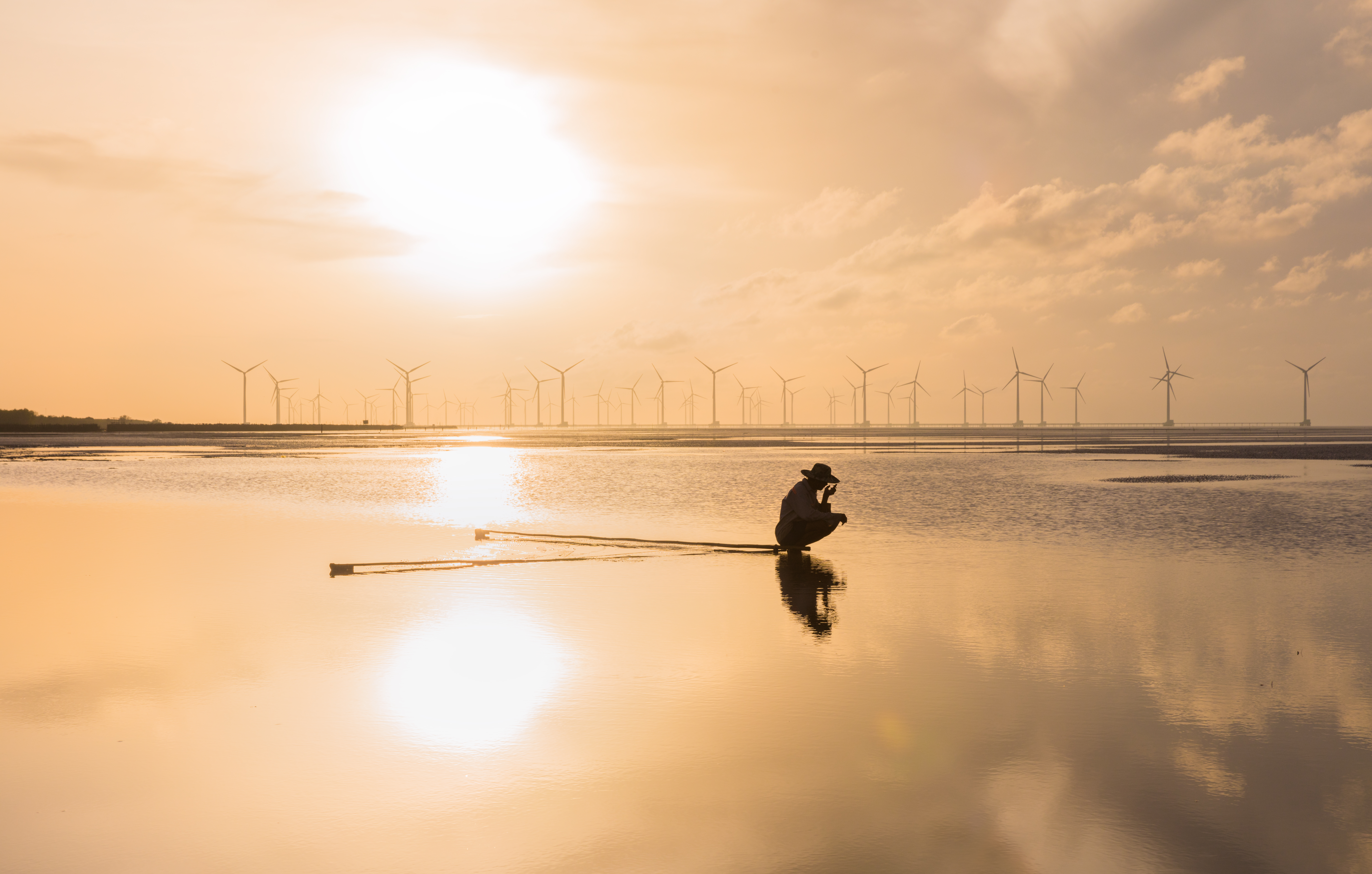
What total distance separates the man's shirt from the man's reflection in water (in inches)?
43.1

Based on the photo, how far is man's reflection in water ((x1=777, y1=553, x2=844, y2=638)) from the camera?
17.9 m

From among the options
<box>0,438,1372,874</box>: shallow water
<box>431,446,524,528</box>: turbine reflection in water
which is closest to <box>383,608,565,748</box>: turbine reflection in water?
<box>0,438,1372,874</box>: shallow water

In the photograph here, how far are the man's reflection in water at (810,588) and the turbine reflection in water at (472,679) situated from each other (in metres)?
4.71

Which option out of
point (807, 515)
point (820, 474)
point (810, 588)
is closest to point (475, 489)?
point (807, 515)

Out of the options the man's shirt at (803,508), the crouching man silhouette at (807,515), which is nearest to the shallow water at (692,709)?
the crouching man silhouette at (807,515)

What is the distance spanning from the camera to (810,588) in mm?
21672

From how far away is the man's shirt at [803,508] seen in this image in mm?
25812

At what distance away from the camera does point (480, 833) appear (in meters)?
8.48

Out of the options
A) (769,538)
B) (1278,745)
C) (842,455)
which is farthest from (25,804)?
(842,455)

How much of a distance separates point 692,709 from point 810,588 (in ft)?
32.0

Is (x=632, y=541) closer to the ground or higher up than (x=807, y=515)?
closer to the ground

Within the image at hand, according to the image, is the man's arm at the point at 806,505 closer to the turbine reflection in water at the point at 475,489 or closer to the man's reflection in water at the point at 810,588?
the man's reflection in water at the point at 810,588

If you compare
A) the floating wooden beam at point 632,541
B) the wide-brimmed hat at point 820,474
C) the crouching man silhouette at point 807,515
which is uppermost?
the wide-brimmed hat at point 820,474

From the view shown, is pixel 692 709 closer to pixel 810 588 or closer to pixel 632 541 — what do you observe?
pixel 810 588
